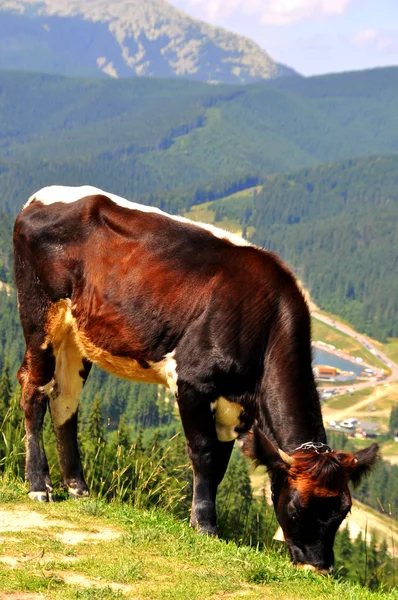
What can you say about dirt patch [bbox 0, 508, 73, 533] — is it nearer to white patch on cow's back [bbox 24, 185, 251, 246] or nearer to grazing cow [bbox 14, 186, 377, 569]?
grazing cow [bbox 14, 186, 377, 569]

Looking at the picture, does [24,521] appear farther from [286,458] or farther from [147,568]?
[286,458]

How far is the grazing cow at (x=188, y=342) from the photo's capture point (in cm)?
754

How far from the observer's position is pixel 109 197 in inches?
387

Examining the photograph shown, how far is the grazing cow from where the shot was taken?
24.7 feet

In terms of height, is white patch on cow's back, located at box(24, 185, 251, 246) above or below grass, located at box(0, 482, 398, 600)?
above

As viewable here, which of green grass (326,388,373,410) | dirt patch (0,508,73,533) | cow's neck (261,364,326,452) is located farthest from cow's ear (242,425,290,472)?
green grass (326,388,373,410)

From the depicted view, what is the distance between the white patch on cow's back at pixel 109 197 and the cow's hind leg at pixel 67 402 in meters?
1.58

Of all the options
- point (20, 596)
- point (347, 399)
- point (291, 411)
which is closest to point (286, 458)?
point (291, 411)

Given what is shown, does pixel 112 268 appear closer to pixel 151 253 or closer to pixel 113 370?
pixel 151 253

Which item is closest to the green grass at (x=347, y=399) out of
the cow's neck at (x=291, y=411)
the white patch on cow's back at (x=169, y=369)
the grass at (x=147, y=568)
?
the white patch on cow's back at (x=169, y=369)

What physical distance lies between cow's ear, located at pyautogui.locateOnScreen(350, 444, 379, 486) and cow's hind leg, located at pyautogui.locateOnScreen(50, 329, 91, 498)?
11.6 feet

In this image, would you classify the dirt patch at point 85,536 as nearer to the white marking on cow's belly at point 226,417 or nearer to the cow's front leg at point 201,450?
the cow's front leg at point 201,450

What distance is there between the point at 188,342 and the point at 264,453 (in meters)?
1.42

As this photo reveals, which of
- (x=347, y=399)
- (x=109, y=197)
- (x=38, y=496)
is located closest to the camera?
(x=38, y=496)
